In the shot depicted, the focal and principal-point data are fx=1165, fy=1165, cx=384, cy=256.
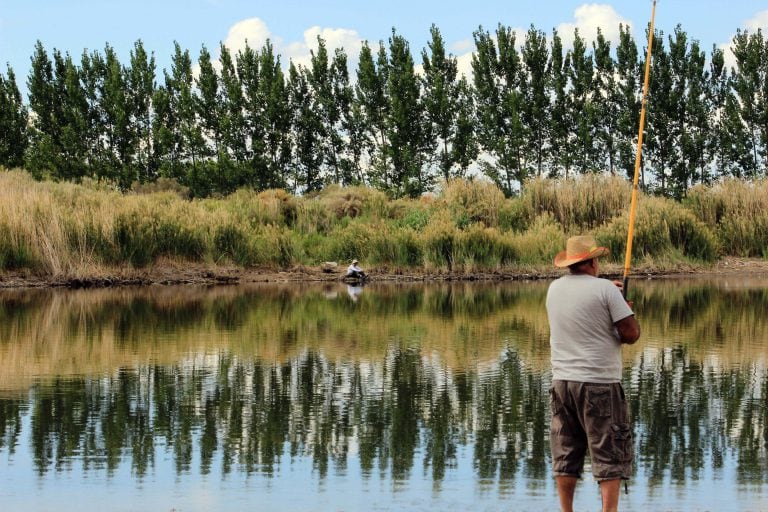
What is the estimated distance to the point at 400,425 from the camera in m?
10.7

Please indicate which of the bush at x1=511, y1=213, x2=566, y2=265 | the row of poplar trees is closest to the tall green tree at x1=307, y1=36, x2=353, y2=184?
the row of poplar trees

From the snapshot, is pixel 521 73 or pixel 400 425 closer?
pixel 400 425

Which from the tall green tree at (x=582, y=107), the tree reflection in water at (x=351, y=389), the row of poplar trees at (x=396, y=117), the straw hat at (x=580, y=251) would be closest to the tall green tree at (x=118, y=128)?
the row of poplar trees at (x=396, y=117)

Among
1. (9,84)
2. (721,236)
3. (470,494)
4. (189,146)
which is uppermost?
(9,84)

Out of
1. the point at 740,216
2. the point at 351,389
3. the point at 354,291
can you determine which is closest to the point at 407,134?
the point at 740,216

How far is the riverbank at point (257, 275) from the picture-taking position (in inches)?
1183

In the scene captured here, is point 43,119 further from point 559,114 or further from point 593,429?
point 593,429

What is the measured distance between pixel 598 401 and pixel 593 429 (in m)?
0.18

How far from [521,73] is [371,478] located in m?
53.4

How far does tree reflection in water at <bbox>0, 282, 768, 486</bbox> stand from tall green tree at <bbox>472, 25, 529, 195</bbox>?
117 ft

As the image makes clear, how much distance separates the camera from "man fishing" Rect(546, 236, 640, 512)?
7105 millimetres

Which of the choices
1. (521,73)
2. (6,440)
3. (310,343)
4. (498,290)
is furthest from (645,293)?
(521,73)

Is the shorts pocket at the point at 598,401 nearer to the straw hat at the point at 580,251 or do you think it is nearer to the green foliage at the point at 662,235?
the straw hat at the point at 580,251

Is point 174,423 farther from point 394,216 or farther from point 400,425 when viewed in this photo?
point 394,216
